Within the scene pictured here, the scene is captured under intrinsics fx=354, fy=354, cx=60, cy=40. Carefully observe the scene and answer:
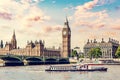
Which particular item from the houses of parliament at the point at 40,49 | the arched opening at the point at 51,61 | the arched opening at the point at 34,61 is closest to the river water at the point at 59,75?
the arched opening at the point at 34,61

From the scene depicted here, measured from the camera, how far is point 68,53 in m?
146

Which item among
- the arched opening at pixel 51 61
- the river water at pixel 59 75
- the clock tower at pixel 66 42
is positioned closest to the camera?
the river water at pixel 59 75

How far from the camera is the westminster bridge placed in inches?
3776

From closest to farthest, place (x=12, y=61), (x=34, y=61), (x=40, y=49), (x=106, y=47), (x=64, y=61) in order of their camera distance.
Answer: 1. (x=12, y=61)
2. (x=34, y=61)
3. (x=64, y=61)
4. (x=40, y=49)
5. (x=106, y=47)

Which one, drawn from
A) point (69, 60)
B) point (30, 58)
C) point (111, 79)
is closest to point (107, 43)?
point (69, 60)

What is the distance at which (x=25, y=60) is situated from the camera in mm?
106062

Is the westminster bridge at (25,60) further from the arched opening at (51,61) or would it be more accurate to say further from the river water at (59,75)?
the river water at (59,75)

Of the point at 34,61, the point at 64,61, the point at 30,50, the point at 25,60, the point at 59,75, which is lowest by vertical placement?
the point at 59,75

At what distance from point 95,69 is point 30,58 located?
4750cm

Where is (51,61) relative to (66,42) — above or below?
below

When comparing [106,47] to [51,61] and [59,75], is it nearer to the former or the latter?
[51,61]

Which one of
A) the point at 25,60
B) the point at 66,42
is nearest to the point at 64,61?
the point at 66,42

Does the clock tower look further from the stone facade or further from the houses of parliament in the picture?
the stone facade

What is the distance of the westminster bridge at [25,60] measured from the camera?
3776 inches
